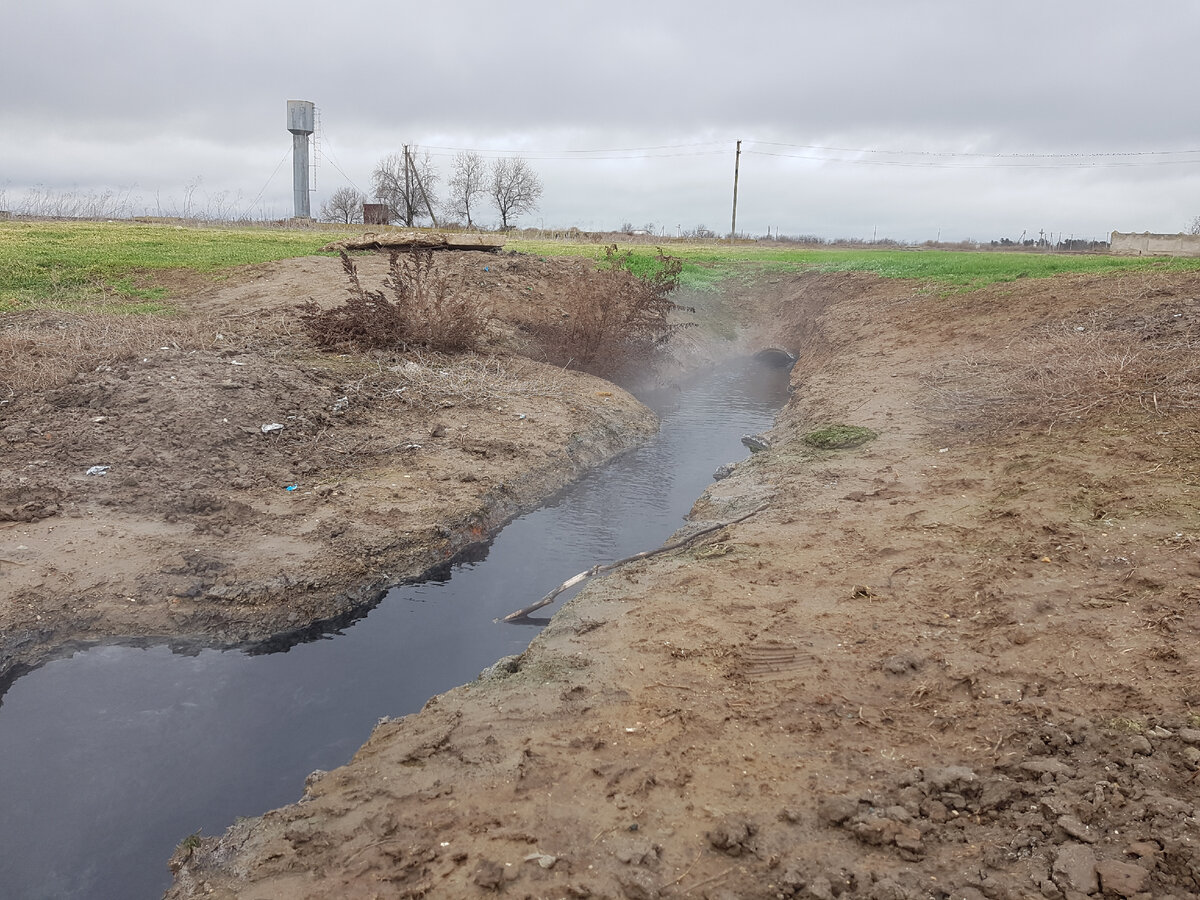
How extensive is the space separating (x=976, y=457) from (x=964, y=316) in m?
7.53

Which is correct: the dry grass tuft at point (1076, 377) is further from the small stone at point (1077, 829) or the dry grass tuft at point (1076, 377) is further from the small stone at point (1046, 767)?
the small stone at point (1077, 829)

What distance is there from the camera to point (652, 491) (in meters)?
8.94

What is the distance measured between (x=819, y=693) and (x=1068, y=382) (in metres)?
6.31

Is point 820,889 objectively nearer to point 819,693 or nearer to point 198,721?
point 819,693

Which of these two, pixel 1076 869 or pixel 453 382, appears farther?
pixel 453 382

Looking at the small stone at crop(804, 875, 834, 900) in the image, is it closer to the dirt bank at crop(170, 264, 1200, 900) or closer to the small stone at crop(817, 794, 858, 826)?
the dirt bank at crop(170, 264, 1200, 900)

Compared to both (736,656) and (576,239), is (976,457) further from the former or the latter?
(576,239)

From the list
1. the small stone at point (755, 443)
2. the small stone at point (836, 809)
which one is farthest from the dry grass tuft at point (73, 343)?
the small stone at point (836, 809)

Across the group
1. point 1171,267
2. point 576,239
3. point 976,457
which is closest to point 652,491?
point 976,457

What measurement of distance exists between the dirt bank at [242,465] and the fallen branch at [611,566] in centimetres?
111

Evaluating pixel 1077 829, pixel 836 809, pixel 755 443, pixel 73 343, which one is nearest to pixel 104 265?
pixel 73 343

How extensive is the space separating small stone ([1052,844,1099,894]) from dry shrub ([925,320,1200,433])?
5906 mm

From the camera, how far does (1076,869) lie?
2584 mm

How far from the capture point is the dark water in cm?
370
